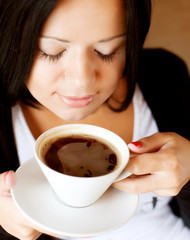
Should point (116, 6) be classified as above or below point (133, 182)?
above

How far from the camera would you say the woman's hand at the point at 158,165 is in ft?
2.44

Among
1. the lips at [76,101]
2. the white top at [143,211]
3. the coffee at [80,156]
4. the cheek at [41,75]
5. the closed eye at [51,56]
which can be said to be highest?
the closed eye at [51,56]

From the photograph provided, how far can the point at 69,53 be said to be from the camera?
2.47 feet

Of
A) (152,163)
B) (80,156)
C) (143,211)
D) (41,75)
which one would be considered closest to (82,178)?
(80,156)

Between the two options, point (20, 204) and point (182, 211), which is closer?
point (20, 204)

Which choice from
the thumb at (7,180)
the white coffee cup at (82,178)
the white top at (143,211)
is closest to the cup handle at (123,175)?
the white coffee cup at (82,178)

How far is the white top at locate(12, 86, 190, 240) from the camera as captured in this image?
0.99 meters

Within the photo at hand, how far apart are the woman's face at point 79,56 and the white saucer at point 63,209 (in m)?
0.20

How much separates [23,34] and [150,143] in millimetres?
429

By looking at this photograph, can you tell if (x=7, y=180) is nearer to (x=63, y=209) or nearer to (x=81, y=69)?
(x=63, y=209)

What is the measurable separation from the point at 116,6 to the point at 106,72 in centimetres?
18

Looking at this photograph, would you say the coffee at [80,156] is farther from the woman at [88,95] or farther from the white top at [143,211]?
the white top at [143,211]

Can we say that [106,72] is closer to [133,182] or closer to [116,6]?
[116,6]

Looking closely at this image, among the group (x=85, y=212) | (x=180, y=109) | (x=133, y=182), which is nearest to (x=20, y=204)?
(x=85, y=212)
